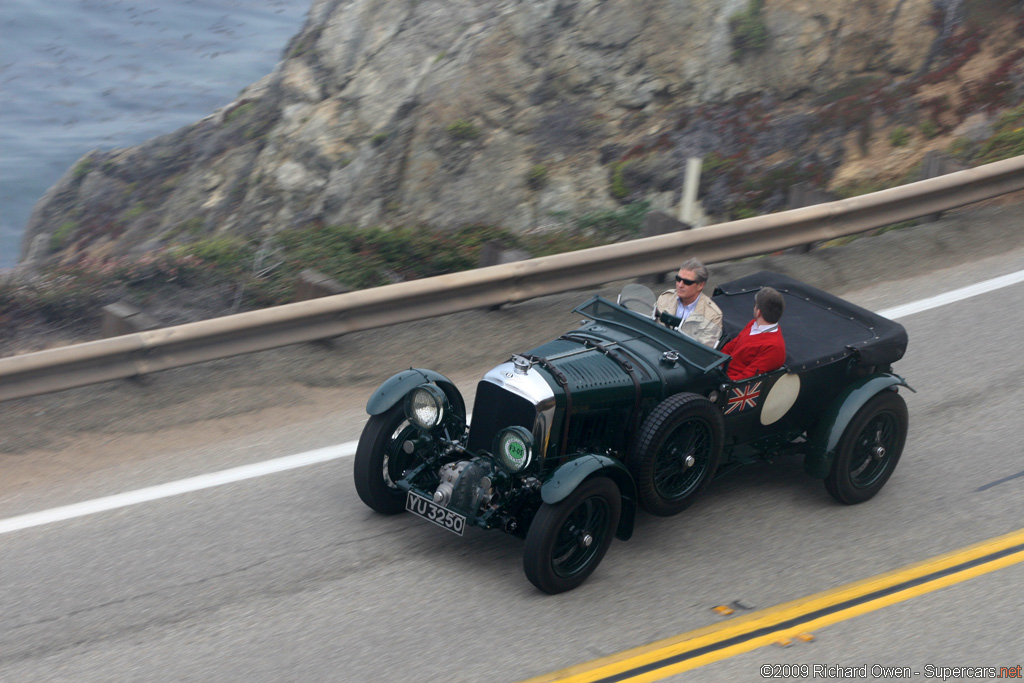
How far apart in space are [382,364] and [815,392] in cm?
341

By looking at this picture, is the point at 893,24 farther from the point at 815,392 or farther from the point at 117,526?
the point at 117,526

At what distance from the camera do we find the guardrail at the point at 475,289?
7051 mm

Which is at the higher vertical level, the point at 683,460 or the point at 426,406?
the point at 426,406

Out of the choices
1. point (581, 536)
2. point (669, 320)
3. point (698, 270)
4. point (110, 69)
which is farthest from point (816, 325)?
point (110, 69)

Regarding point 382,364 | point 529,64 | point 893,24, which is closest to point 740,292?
point 382,364

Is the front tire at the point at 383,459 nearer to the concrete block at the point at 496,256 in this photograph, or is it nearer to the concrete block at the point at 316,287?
the concrete block at the point at 316,287

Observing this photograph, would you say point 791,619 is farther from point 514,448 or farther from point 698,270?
point 698,270

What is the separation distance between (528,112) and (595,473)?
48.0 feet

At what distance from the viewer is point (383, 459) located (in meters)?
5.99

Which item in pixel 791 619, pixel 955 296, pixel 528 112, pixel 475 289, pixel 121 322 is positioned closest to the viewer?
pixel 791 619

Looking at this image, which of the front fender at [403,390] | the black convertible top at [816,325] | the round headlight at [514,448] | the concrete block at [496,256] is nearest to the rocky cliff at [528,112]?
the concrete block at [496,256]

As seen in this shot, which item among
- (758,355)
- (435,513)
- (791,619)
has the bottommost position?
(791,619)

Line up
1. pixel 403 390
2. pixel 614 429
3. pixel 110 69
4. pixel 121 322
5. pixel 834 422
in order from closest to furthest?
pixel 614 429
pixel 403 390
pixel 834 422
pixel 121 322
pixel 110 69

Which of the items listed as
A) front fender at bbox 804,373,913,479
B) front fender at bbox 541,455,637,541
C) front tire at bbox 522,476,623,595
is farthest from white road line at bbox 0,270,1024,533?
front fender at bbox 804,373,913,479
